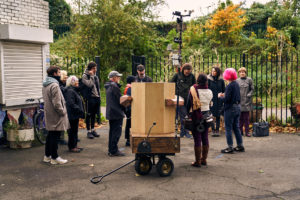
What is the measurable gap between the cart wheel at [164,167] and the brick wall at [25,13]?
5173 millimetres

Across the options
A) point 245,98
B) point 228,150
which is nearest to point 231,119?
point 228,150

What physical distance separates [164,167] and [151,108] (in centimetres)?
106

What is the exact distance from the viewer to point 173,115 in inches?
237

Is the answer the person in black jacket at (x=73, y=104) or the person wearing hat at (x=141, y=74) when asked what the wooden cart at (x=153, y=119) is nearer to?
the person in black jacket at (x=73, y=104)

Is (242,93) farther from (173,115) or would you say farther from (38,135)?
(38,135)

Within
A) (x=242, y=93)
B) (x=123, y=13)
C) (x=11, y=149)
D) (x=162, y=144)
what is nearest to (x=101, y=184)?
(x=162, y=144)

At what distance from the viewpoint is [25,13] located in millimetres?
9164

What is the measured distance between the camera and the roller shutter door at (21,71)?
8414 mm

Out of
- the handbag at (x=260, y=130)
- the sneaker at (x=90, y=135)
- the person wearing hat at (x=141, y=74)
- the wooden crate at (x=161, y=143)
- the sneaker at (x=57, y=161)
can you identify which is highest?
the person wearing hat at (x=141, y=74)

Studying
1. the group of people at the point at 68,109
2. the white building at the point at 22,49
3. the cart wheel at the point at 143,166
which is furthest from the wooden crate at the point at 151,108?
the white building at the point at 22,49

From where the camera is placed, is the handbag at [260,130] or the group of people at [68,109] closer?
the group of people at [68,109]

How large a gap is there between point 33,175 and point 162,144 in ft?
7.63

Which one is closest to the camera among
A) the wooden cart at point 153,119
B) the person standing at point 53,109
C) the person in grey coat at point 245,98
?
the wooden cart at point 153,119

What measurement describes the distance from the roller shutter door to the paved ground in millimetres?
1367
